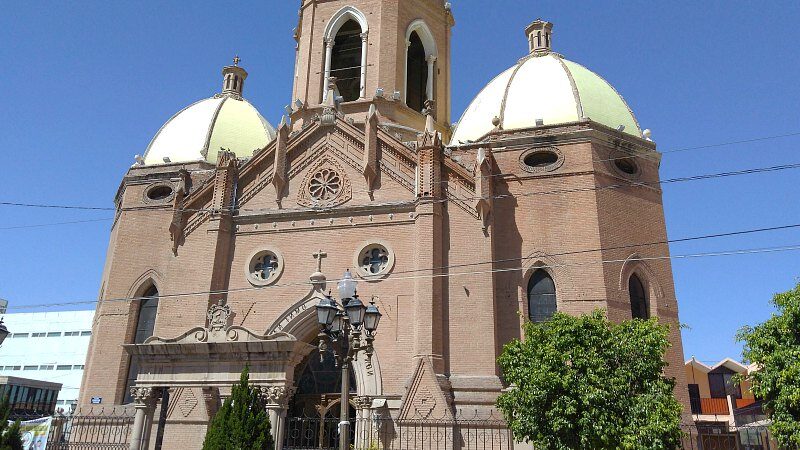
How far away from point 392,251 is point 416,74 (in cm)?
1354

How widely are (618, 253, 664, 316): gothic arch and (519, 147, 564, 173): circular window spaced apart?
13.7ft

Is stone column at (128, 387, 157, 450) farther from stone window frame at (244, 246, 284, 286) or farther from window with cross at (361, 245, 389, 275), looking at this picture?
window with cross at (361, 245, 389, 275)

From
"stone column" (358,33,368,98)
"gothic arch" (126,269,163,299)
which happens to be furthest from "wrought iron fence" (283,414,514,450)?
"stone column" (358,33,368,98)

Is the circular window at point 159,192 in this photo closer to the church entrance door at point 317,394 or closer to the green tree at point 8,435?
the church entrance door at point 317,394

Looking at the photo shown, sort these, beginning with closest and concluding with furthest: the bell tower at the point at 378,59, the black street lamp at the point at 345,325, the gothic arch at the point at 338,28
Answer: the black street lamp at the point at 345,325 < the bell tower at the point at 378,59 < the gothic arch at the point at 338,28

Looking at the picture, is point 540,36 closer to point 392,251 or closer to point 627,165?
point 627,165

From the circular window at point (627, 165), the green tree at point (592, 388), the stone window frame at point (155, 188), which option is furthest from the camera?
the stone window frame at point (155, 188)

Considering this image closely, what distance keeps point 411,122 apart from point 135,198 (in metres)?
12.3

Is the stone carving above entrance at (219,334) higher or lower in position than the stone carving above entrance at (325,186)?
lower

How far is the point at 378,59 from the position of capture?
29.9 meters

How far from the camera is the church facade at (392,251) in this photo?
2031 centimetres

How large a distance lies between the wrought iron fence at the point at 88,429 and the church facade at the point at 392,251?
2.26 feet

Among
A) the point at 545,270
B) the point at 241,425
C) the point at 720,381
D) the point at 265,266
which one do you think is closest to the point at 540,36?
the point at 545,270

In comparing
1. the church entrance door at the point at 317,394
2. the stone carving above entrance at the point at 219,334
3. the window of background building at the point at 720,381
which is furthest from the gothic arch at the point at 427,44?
the window of background building at the point at 720,381
